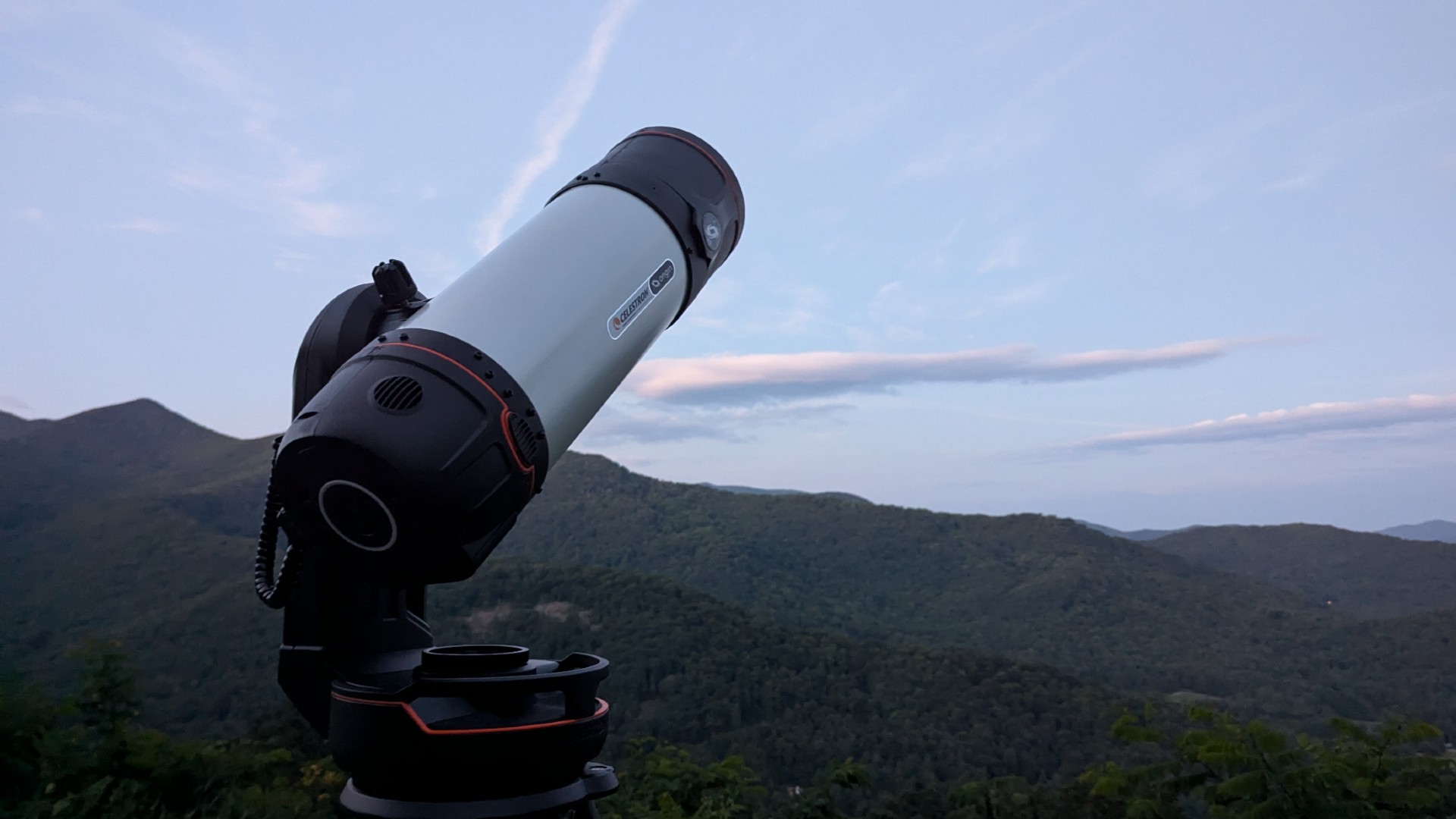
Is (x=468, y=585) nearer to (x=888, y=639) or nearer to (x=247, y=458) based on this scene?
(x=888, y=639)

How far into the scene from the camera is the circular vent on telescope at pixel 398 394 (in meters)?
2.07

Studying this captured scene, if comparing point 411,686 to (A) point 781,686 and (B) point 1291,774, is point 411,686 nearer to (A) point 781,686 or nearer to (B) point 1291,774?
(B) point 1291,774

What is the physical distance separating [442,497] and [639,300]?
42.5 inches

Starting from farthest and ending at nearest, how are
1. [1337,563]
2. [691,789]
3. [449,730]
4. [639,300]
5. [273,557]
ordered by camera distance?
[1337,563]
[691,789]
[639,300]
[273,557]
[449,730]

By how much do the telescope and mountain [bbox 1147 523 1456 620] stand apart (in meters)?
71.2

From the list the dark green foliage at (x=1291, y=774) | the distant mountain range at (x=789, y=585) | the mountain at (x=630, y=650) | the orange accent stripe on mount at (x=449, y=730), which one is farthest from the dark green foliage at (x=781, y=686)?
the orange accent stripe on mount at (x=449, y=730)

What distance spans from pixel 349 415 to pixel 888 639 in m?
52.2

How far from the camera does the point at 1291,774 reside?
398 centimetres

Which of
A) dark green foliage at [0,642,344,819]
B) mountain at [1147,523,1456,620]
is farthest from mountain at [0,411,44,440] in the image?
mountain at [1147,523,1456,620]

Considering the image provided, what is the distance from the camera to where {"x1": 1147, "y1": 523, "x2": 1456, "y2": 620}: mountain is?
2714 inches

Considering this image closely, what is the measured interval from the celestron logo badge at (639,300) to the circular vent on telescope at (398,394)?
719mm

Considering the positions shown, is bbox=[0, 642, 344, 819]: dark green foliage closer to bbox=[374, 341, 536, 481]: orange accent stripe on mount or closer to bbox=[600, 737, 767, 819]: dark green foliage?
bbox=[600, 737, 767, 819]: dark green foliage

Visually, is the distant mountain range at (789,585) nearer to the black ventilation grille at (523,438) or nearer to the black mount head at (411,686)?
the black mount head at (411,686)

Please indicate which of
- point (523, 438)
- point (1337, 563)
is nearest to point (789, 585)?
point (1337, 563)
